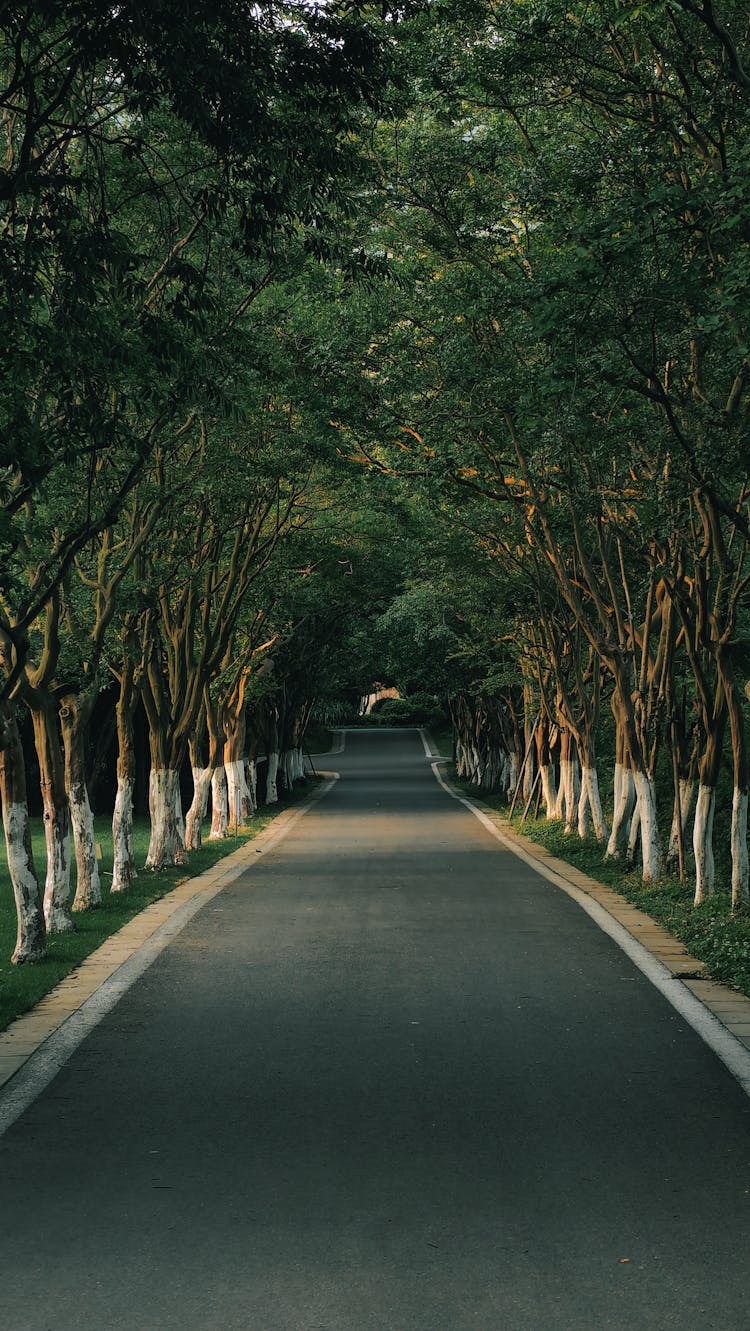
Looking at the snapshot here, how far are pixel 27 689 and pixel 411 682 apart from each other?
113 ft

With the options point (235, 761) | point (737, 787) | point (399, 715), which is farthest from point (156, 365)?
point (399, 715)

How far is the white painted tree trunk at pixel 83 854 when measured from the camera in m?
16.5

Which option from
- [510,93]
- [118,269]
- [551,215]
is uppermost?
[510,93]

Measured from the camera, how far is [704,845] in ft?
53.6

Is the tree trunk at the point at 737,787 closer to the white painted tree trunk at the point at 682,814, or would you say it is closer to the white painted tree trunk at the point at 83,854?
the white painted tree trunk at the point at 682,814

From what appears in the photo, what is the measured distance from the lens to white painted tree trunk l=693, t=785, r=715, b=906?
16.0 meters

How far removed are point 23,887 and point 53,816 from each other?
94.1 inches

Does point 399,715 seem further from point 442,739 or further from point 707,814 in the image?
point 707,814

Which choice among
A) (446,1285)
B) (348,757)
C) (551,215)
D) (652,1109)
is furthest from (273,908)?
(348,757)

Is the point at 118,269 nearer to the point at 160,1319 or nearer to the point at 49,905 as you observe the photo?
the point at 160,1319

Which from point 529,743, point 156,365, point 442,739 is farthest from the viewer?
point 442,739

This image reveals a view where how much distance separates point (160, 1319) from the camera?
14.6ft

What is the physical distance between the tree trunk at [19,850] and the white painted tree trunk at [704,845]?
24.5ft

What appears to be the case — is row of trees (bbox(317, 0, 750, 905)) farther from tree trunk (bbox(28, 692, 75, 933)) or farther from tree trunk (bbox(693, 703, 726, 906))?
tree trunk (bbox(28, 692, 75, 933))
